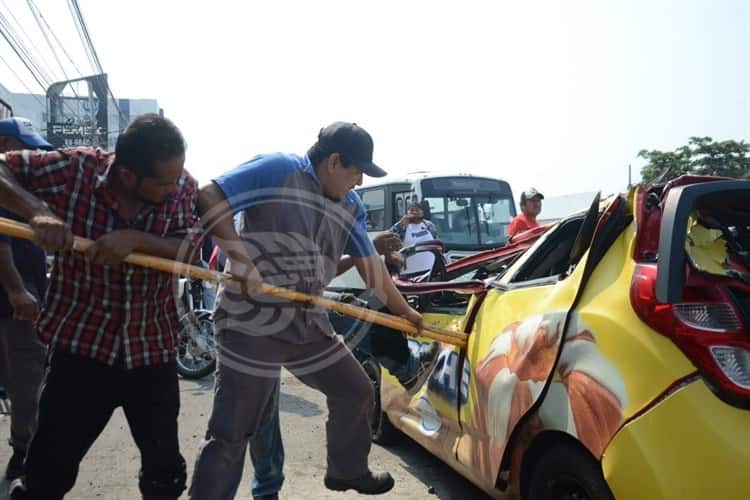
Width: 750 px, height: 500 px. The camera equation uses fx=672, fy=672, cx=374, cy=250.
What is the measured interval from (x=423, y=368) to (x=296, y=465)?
1195 millimetres

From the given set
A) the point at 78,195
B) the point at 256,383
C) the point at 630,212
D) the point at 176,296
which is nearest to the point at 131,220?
the point at 78,195

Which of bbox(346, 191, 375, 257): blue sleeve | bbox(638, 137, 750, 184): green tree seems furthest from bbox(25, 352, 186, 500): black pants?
bbox(638, 137, 750, 184): green tree

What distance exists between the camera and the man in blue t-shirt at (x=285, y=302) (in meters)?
2.75

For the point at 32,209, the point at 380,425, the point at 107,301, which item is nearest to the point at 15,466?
the point at 107,301

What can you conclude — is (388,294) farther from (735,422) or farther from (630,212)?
(735,422)

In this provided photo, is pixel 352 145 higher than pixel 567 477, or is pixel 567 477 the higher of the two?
pixel 352 145

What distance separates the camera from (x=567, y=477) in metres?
2.42

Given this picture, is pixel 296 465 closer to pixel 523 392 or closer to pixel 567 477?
pixel 523 392

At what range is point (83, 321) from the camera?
243 centimetres

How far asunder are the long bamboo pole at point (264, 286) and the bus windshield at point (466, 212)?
9506 mm

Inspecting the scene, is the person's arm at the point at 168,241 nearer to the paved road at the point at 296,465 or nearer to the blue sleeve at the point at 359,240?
the blue sleeve at the point at 359,240

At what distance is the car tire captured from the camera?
7.38 ft

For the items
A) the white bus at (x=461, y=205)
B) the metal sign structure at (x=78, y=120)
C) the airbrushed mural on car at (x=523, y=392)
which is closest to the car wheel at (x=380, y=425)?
the airbrushed mural on car at (x=523, y=392)

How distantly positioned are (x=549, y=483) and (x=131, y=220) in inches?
72.5
